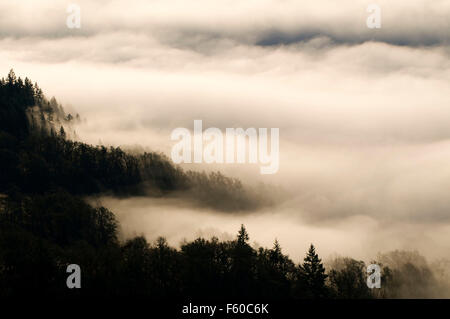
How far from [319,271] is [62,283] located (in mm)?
89833

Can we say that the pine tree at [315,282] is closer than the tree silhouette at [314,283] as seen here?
No

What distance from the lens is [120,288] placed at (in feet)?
557

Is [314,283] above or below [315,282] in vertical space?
below

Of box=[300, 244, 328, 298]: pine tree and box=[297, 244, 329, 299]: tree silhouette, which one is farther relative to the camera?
box=[300, 244, 328, 298]: pine tree
